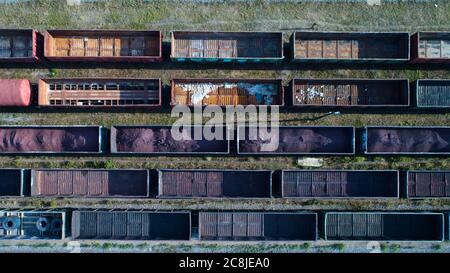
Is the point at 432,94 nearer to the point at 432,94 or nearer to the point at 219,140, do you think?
the point at 432,94

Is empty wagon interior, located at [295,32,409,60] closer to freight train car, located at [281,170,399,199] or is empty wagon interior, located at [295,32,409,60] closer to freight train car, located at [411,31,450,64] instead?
freight train car, located at [411,31,450,64]

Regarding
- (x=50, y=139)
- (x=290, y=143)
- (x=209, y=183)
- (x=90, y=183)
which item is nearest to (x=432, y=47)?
(x=290, y=143)

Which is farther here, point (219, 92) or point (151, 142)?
point (219, 92)

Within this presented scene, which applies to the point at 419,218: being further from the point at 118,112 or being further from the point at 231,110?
the point at 118,112

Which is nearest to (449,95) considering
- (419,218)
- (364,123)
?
(364,123)

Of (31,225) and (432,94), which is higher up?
(432,94)

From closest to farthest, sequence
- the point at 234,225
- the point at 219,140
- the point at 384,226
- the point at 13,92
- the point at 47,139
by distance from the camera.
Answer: the point at 13,92 → the point at 47,139 → the point at 234,225 → the point at 219,140 → the point at 384,226

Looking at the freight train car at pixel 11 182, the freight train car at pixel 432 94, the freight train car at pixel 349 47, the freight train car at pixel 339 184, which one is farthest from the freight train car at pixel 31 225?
the freight train car at pixel 432 94
